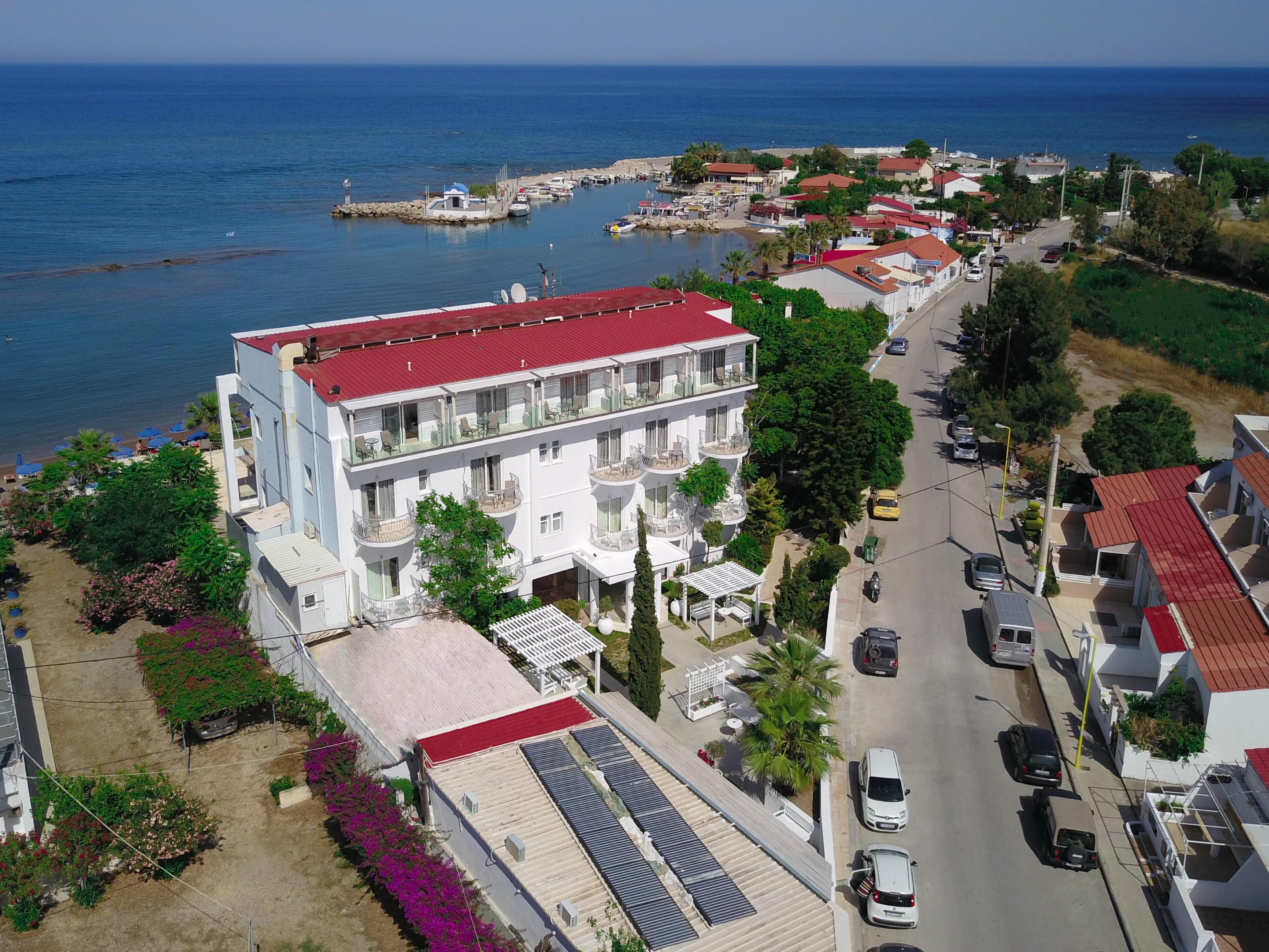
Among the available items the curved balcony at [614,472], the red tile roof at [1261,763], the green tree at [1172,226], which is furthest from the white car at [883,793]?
the green tree at [1172,226]

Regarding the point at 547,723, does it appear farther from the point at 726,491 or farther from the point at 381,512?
the point at 726,491

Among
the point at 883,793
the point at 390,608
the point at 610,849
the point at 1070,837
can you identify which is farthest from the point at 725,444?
the point at 610,849

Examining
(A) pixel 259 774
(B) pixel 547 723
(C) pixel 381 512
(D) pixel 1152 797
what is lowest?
(A) pixel 259 774

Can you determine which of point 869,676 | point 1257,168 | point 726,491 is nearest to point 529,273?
point 726,491

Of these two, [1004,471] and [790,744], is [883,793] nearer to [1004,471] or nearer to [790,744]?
[790,744]

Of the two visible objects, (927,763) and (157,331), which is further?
(157,331)

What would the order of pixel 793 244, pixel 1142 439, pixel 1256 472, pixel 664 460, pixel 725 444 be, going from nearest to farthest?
pixel 1256 472, pixel 664 460, pixel 725 444, pixel 1142 439, pixel 793 244

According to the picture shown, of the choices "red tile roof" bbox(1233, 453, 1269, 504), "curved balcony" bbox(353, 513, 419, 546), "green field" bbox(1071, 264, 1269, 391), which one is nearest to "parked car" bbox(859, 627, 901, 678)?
"red tile roof" bbox(1233, 453, 1269, 504)

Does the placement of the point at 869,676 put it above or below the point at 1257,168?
below
